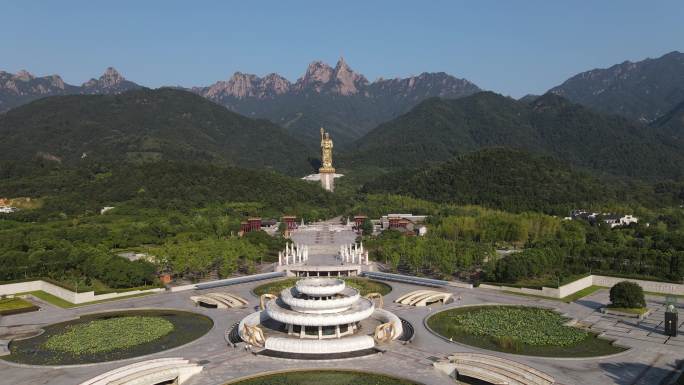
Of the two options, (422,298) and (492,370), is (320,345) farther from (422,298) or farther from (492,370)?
(422,298)

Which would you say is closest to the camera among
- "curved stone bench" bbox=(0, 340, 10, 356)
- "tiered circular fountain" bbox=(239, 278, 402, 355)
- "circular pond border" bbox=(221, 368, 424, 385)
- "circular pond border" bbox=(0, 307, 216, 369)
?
"circular pond border" bbox=(221, 368, 424, 385)

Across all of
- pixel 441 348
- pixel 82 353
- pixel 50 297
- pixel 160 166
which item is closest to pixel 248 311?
pixel 82 353

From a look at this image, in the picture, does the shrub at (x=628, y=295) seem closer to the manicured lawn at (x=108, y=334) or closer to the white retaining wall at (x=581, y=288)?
the white retaining wall at (x=581, y=288)

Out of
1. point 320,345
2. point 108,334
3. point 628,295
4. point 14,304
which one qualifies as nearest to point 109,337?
point 108,334

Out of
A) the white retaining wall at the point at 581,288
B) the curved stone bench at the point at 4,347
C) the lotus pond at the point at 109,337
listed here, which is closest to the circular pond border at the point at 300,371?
the lotus pond at the point at 109,337

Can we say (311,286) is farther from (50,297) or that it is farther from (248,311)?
(50,297)

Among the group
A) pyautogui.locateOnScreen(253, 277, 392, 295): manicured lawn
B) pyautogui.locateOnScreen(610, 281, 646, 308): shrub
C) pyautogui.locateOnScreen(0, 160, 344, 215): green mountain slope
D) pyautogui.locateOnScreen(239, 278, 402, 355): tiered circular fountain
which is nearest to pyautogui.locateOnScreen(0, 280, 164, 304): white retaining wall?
pyautogui.locateOnScreen(253, 277, 392, 295): manicured lawn

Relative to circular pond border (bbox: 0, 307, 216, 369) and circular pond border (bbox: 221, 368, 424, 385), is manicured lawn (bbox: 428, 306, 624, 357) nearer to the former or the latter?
circular pond border (bbox: 221, 368, 424, 385)
